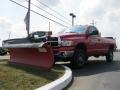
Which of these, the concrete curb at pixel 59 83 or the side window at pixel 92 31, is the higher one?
the side window at pixel 92 31

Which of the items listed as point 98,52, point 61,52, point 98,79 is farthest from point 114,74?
point 98,52

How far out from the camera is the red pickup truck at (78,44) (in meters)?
14.7

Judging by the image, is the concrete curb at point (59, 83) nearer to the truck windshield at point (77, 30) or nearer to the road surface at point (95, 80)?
the road surface at point (95, 80)

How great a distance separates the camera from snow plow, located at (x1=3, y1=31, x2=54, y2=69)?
11738mm

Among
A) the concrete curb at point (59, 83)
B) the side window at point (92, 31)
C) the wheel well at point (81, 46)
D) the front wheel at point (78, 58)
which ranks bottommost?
the concrete curb at point (59, 83)

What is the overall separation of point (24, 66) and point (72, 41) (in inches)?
99.4

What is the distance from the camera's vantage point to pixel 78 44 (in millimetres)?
15094

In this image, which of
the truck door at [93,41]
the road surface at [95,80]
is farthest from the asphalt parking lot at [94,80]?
the truck door at [93,41]

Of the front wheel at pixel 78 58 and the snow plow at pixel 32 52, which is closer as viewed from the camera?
the snow plow at pixel 32 52

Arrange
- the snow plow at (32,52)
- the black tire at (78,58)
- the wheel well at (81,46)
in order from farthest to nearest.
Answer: the wheel well at (81,46)
the black tire at (78,58)
the snow plow at (32,52)

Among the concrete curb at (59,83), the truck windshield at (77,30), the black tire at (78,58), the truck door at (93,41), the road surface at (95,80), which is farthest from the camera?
the truck door at (93,41)

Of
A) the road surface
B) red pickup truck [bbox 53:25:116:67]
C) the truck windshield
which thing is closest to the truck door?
red pickup truck [bbox 53:25:116:67]

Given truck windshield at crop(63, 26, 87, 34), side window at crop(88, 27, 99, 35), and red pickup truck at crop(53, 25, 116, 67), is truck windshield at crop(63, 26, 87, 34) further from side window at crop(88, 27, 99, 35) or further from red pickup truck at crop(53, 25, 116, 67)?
side window at crop(88, 27, 99, 35)

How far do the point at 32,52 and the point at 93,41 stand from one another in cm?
441
